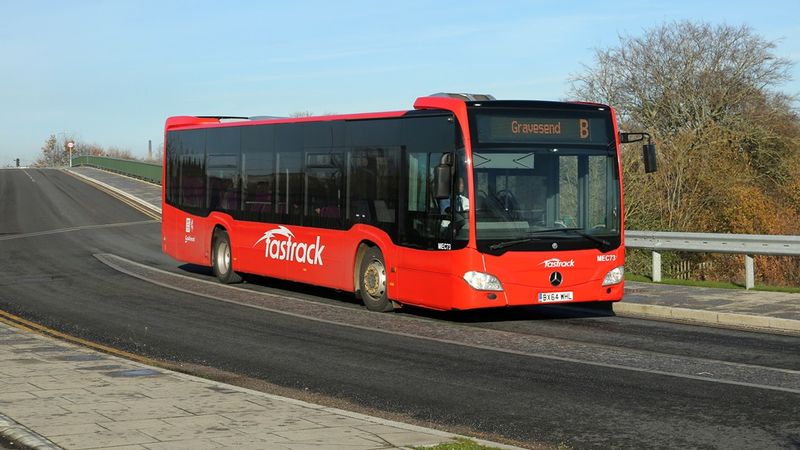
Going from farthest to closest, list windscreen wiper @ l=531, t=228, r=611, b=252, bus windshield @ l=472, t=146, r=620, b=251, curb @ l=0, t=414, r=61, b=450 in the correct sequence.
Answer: windscreen wiper @ l=531, t=228, r=611, b=252, bus windshield @ l=472, t=146, r=620, b=251, curb @ l=0, t=414, r=61, b=450

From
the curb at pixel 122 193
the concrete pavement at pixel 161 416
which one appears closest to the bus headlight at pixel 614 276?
the concrete pavement at pixel 161 416

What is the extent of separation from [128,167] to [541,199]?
63103 millimetres

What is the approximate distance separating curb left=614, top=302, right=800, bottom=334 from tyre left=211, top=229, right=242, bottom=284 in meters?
8.41

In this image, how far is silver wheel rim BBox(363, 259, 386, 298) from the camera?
17422 millimetres

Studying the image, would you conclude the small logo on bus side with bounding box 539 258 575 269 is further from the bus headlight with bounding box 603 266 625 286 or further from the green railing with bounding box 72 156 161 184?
the green railing with bounding box 72 156 161 184

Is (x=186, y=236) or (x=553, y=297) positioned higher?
(x=186, y=236)

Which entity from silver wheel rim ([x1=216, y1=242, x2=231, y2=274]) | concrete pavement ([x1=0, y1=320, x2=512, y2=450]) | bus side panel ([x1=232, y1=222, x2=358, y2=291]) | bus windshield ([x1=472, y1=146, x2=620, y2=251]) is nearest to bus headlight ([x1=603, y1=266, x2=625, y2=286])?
bus windshield ([x1=472, y1=146, x2=620, y2=251])

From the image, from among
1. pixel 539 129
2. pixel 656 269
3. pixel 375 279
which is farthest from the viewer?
pixel 656 269

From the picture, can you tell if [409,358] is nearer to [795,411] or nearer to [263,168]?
[795,411]

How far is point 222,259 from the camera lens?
905 inches

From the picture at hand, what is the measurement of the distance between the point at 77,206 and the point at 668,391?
45.3 meters

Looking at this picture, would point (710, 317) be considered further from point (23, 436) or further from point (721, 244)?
point (23, 436)

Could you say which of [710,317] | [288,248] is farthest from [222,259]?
[710,317]

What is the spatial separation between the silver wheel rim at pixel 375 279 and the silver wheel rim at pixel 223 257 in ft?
18.5
